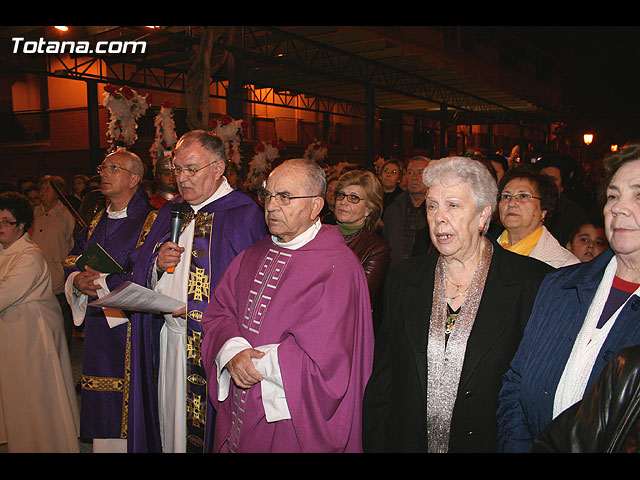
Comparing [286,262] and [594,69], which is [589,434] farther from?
[594,69]

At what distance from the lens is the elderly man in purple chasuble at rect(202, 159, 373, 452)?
238 cm

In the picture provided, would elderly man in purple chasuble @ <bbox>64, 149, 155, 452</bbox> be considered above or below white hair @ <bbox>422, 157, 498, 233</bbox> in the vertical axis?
→ below

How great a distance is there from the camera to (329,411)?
94.7 inches

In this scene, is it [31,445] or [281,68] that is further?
[281,68]

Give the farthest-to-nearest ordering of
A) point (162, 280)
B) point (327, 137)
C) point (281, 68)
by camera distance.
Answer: point (327, 137) → point (281, 68) → point (162, 280)

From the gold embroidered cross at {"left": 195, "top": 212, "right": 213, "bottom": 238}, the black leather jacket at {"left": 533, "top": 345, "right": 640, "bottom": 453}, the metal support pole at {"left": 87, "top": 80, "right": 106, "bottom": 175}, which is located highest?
A: the metal support pole at {"left": 87, "top": 80, "right": 106, "bottom": 175}

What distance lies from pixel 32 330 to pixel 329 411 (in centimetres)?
260

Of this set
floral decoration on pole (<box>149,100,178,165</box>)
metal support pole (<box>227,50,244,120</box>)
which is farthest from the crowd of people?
metal support pole (<box>227,50,244,120</box>)

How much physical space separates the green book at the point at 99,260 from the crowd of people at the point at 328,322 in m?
0.01

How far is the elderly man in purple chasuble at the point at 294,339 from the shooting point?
93.8 inches

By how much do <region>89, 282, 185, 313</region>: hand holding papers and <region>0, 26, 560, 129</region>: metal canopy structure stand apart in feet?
17.1

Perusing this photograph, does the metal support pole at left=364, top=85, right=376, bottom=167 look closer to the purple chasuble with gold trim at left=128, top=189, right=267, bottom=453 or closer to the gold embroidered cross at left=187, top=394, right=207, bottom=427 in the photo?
the purple chasuble with gold trim at left=128, top=189, right=267, bottom=453

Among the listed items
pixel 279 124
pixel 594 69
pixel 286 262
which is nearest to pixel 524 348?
pixel 286 262

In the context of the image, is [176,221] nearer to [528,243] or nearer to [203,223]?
[203,223]
